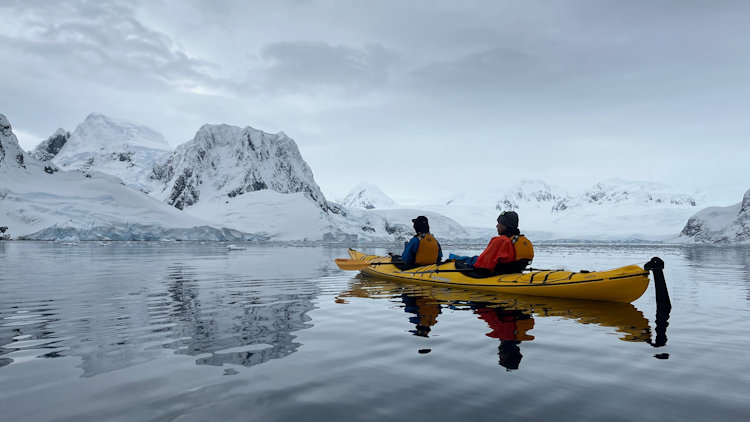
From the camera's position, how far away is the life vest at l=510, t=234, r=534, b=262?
9.49m

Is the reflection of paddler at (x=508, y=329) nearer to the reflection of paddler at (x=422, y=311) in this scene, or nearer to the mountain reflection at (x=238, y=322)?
the reflection of paddler at (x=422, y=311)

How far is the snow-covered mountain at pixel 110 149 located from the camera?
470 ft

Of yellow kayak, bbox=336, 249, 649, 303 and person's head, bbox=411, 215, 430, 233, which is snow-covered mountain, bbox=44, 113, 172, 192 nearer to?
person's head, bbox=411, 215, 430, 233

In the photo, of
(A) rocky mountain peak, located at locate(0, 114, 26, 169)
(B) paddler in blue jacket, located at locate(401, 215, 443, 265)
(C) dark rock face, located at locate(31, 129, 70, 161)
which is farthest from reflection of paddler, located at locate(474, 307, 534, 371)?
(C) dark rock face, located at locate(31, 129, 70, 161)

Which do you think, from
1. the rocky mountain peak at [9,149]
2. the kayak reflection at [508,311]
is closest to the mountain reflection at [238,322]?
the kayak reflection at [508,311]

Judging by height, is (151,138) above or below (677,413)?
above

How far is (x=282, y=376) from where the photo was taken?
3826 millimetres

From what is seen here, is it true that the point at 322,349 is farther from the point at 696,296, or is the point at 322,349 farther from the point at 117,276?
the point at 117,276

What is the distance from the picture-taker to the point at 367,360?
4.41 metres

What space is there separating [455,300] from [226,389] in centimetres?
608

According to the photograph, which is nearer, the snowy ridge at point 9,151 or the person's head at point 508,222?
the person's head at point 508,222

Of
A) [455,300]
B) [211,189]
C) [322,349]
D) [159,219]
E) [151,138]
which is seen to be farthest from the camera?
[151,138]

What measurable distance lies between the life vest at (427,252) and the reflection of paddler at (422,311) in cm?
283

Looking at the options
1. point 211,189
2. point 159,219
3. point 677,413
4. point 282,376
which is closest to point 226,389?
point 282,376
